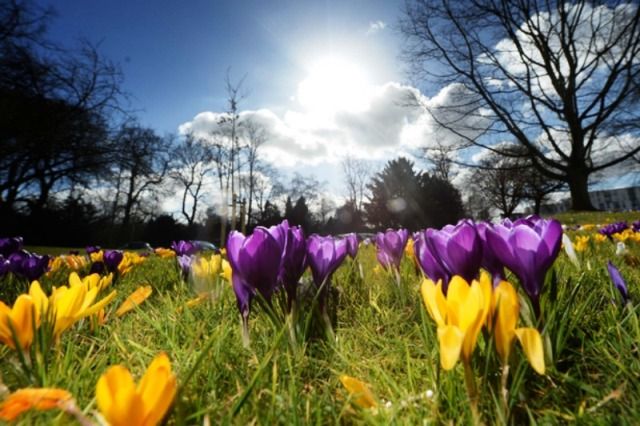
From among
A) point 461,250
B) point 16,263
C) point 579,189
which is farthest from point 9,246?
point 579,189

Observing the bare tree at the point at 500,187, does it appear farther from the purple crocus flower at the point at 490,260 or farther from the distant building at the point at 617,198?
the distant building at the point at 617,198

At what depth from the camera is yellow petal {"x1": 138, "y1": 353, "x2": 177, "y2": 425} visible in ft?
1.44

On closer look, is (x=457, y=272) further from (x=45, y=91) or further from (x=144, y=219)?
(x=144, y=219)

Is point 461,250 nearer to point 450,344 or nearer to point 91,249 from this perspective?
point 450,344

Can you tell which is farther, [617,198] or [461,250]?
[617,198]

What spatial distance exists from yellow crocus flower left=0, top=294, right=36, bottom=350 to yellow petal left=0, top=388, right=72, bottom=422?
0.81 ft

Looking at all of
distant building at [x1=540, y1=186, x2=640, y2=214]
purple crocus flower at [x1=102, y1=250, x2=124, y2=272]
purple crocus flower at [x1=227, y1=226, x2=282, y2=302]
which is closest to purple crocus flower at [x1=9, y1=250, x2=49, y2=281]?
purple crocus flower at [x1=102, y1=250, x2=124, y2=272]

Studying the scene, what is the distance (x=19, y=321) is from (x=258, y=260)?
1.56 ft

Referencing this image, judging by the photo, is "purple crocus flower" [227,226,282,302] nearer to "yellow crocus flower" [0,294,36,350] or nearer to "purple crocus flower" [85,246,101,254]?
"yellow crocus flower" [0,294,36,350]

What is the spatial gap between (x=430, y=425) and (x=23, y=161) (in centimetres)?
1759

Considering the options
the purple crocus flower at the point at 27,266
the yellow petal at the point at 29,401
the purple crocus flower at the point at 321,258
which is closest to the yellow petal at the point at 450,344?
the yellow petal at the point at 29,401

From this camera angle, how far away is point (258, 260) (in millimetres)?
914

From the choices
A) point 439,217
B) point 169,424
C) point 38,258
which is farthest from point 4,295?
point 439,217

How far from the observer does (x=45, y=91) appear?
42.1 ft
